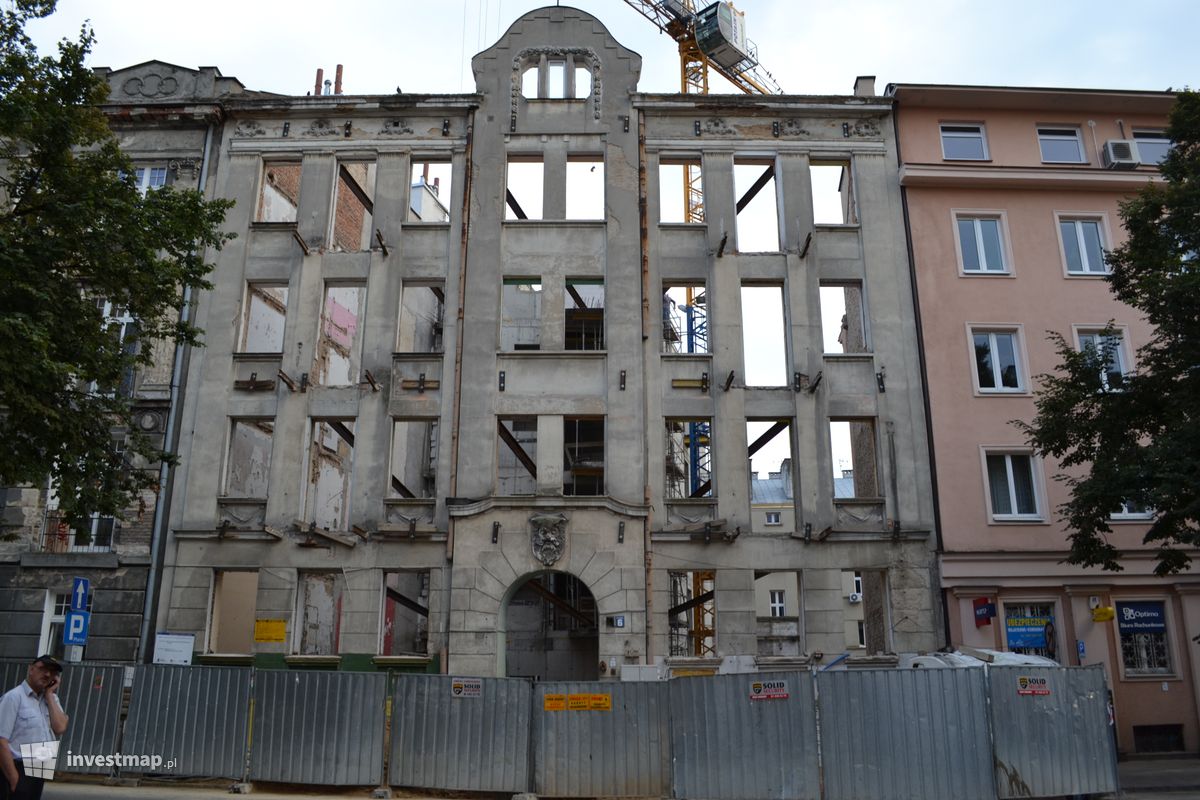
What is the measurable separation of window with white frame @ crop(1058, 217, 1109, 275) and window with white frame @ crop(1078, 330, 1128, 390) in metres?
1.69

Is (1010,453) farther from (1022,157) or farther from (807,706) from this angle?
(807,706)

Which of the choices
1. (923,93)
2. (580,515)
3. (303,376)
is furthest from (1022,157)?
(303,376)

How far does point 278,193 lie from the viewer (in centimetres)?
2747

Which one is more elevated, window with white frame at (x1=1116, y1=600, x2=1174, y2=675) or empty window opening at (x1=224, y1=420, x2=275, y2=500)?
empty window opening at (x1=224, y1=420, x2=275, y2=500)

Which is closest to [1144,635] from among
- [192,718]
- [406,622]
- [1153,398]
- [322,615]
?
[1153,398]

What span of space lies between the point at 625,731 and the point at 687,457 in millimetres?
27495

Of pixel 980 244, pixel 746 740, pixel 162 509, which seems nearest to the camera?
pixel 746 740

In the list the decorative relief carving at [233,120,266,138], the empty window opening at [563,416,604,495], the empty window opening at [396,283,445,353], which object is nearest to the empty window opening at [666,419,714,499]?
the empty window opening at [563,416,604,495]

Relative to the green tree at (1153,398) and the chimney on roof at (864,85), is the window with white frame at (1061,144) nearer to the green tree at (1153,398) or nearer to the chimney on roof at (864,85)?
the chimney on roof at (864,85)

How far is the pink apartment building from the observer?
21.6m

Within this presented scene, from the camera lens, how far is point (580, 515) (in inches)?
859

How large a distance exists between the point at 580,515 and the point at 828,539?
5.73m

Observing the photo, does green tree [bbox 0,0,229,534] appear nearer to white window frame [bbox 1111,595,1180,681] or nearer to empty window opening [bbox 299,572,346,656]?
empty window opening [bbox 299,572,346,656]

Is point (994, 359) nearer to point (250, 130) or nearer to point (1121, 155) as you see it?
point (1121, 155)
